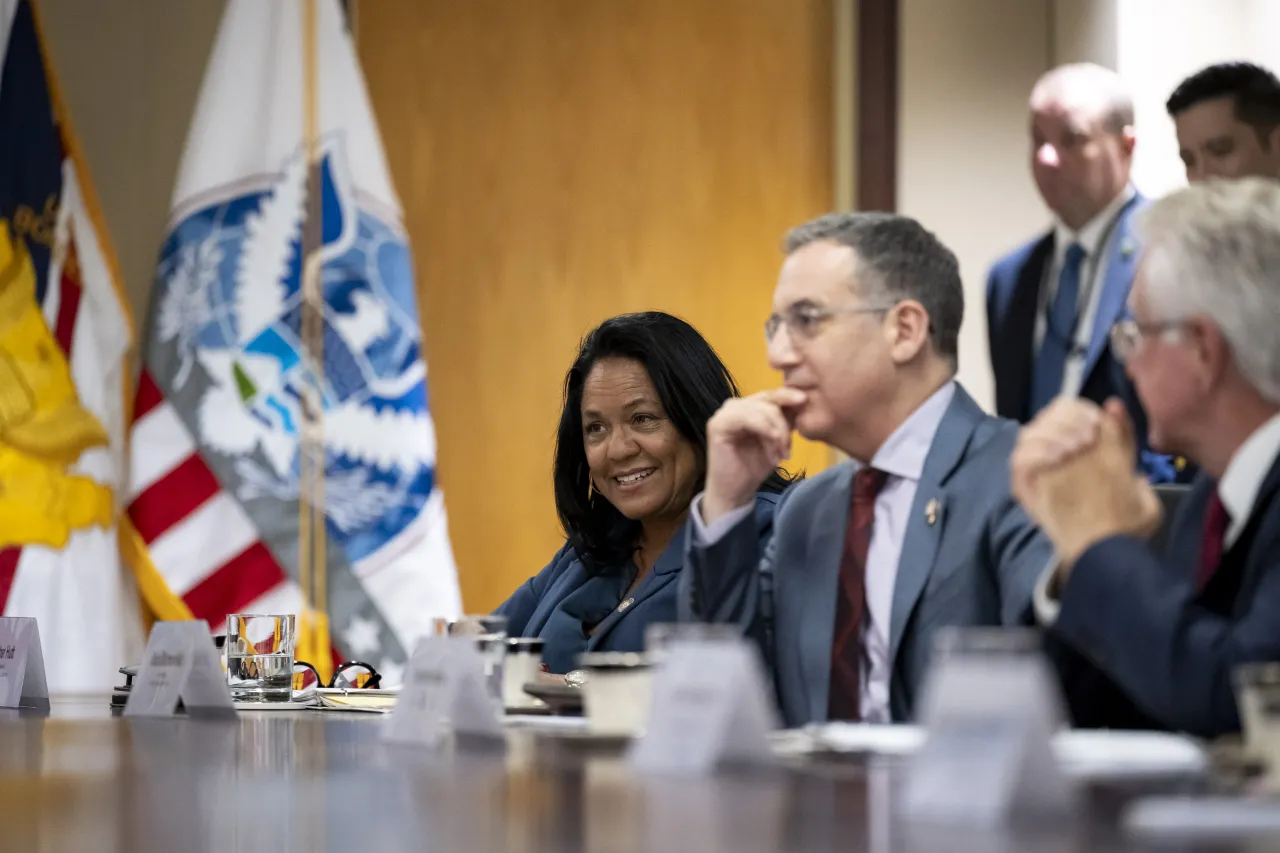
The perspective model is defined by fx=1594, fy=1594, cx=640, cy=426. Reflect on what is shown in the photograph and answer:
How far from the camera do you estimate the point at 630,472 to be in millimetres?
2867

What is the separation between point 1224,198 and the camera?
5.08ft

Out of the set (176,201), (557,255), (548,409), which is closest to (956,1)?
(557,255)

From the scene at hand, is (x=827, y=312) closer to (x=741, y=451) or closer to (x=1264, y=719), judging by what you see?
(x=741, y=451)

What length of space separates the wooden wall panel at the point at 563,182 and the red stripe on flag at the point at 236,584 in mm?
688

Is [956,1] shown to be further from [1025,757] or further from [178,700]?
[1025,757]

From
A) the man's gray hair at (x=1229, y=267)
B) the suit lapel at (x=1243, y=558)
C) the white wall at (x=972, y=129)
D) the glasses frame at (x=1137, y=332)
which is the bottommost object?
the suit lapel at (x=1243, y=558)

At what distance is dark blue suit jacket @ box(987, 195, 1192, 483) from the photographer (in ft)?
9.84

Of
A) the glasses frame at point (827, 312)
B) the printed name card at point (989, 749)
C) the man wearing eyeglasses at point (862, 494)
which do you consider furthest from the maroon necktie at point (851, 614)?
the printed name card at point (989, 749)

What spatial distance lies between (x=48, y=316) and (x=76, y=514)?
512 millimetres

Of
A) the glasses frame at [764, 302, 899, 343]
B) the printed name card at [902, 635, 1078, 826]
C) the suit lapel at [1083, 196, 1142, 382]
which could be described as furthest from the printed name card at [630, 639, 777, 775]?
the suit lapel at [1083, 196, 1142, 382]

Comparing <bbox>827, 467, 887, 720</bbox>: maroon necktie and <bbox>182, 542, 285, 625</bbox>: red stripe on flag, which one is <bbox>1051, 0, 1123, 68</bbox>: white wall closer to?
<bbox>827, 467, 887, 720</bbox>: maroon necktie

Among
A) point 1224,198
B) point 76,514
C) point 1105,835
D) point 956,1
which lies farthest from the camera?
point 956,1

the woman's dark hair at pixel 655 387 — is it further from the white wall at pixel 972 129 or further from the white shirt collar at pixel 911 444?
the white wall at pixel 972 129

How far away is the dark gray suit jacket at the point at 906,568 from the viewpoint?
1.92 metres
